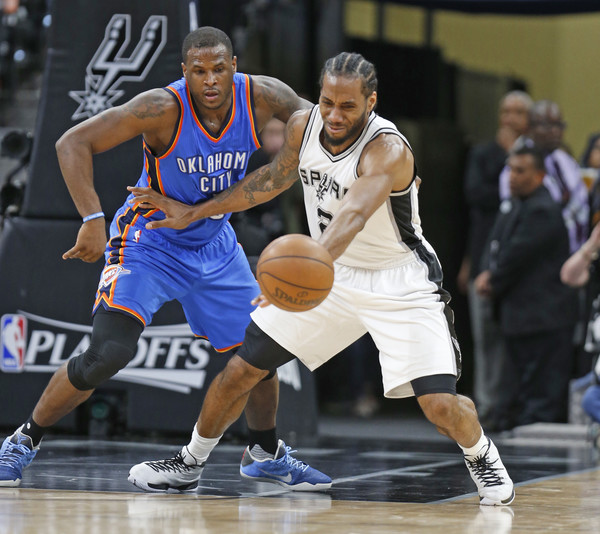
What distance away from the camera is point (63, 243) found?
738 centimetres

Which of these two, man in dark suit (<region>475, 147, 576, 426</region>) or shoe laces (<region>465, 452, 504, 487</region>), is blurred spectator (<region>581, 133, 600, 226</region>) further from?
shoe laces (<region>465, 452, 504, 487</region>)

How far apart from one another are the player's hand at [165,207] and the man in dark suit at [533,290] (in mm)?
4307

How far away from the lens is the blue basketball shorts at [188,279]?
5.25 metres

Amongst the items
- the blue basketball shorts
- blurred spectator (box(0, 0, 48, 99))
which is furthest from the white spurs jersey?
blurred spectator (box(0, 0, 48, 99))

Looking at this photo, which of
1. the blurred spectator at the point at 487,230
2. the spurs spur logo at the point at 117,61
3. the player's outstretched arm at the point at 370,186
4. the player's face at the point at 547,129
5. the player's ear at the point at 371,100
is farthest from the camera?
the player's face at the point at 547,129

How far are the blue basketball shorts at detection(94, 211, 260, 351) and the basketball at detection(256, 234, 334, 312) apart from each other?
110 centimetres

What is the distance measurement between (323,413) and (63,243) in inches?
166

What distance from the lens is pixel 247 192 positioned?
515 cm

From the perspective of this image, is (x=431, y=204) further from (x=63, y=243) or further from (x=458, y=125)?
(x=63, y=243)

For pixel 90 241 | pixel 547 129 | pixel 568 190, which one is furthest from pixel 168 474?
pixel 547 129

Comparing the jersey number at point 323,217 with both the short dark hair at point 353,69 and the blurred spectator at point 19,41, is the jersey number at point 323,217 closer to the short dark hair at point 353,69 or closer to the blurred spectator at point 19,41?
the short dark hair at point 353,69

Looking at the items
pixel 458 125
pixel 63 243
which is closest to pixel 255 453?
pixel 63 243

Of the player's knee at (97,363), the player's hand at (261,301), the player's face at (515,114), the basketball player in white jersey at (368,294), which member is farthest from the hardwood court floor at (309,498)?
the player's face at (515,114)

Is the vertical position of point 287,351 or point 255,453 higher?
point 287,351
